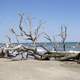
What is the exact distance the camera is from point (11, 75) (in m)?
14.7

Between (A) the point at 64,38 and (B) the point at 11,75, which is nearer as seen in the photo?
(B) the point at 11,75

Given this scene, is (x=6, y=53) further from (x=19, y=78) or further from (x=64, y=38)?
(x=19, y=78)

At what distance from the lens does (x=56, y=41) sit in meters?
43.3

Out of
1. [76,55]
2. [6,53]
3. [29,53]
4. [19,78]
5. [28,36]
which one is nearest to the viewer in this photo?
[19,78]

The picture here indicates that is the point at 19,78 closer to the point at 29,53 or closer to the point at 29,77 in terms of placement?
the point at 29,77

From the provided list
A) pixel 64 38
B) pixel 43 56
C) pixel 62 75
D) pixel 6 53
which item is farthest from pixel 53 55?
pixel 64 38

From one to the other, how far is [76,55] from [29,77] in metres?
9.04

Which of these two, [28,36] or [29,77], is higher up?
[28,36]

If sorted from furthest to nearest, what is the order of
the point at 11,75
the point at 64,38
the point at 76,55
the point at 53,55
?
the point at 64,38 < the point at 53,55 < the point at 76,55 < the point at 11,75

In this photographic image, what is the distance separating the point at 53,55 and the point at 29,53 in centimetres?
277

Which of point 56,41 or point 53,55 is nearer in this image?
point 53,55

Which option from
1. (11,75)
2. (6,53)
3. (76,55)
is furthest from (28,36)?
(11,75)

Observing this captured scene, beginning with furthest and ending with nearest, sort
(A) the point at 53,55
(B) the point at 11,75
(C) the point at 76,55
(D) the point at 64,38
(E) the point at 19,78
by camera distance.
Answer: (D) the point at 64,38 → (A) the point at 53,55 → (C) the point at 76,55 → (B) the point at 11,75 → (E) the point at 19,78

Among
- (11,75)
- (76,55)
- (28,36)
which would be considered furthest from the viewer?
(28,36)
